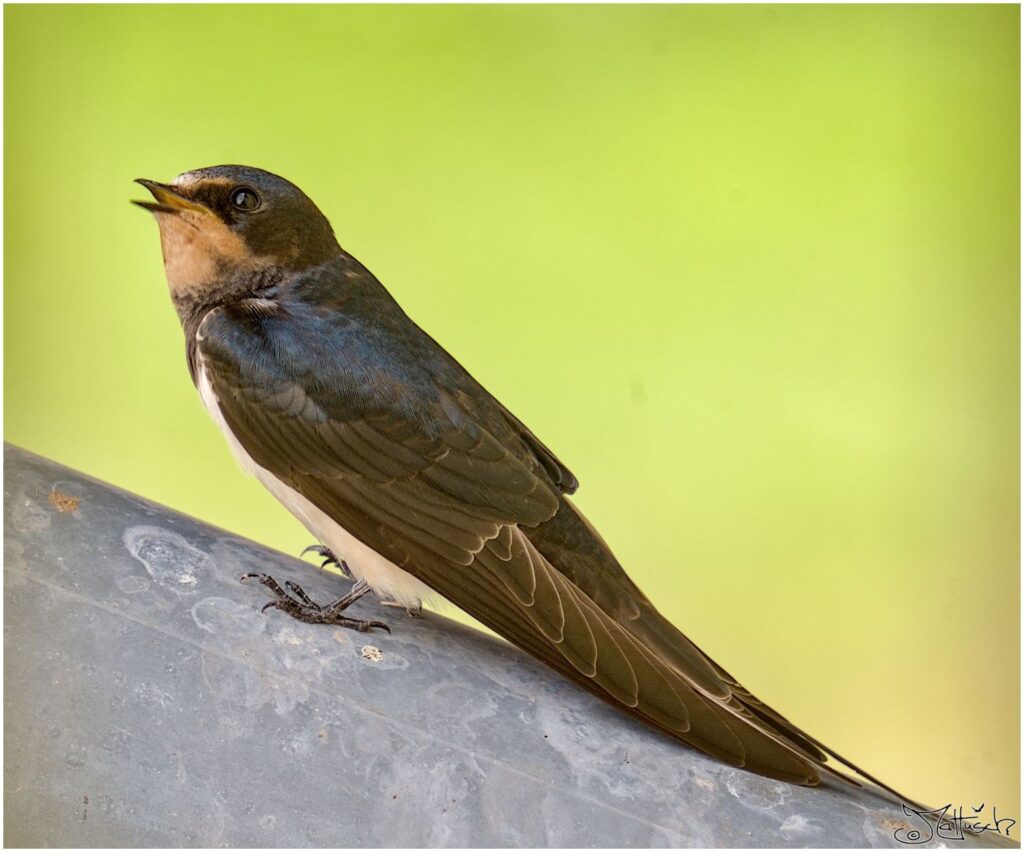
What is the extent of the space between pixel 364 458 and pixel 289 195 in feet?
1.96

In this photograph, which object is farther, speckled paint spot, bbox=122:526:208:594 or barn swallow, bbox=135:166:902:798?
barn swallow, bbox=135:166:902:798

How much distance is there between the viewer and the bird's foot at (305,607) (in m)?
1.68

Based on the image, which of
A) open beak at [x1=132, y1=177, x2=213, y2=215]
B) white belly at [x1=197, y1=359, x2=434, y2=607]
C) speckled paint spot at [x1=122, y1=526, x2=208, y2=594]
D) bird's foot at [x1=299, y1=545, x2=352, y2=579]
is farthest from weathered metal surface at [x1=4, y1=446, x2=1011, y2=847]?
bird's foot at [x1=299, y1=545, x2=352, y2=579]

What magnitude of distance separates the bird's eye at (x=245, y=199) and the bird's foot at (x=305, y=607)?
2.90ft

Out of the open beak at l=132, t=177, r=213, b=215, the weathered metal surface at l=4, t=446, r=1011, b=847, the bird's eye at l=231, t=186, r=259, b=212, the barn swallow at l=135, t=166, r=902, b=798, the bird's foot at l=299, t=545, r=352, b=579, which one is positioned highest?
the bird's eye at l=231, t=186, r=259, b=212

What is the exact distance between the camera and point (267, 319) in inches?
94.4

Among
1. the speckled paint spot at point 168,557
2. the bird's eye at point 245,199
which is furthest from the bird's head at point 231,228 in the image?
the speckled paint spot at point 168,557

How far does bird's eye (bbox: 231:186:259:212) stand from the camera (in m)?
2.46

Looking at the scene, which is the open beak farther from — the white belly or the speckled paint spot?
the speckled paint spot

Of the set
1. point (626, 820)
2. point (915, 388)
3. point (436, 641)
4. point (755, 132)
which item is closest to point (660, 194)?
point (755, 132)

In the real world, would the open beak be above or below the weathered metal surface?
above

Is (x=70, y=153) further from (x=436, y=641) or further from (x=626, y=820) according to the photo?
(x=626, y=820)
